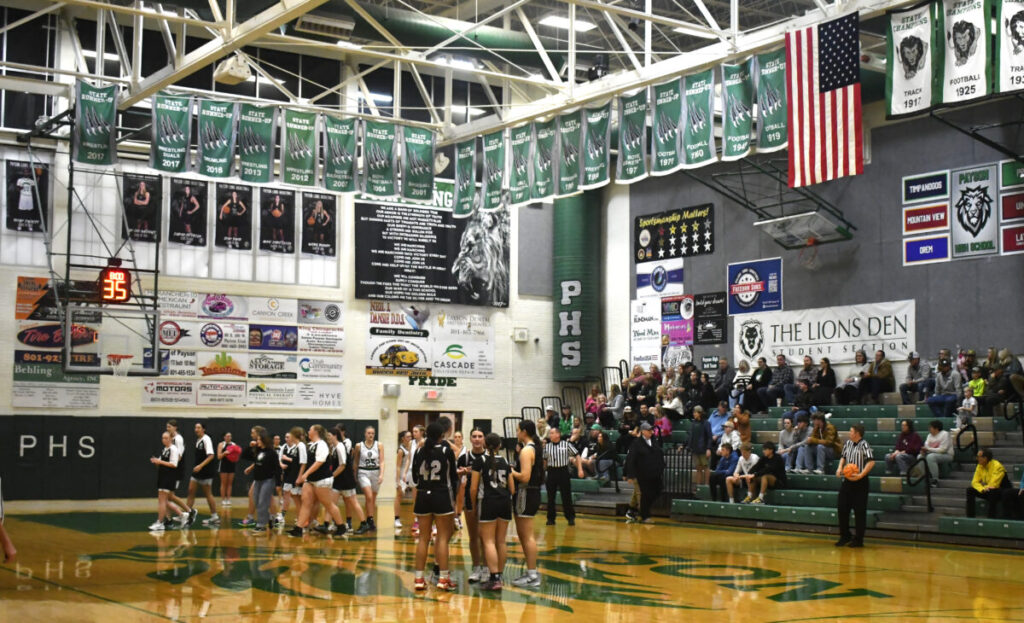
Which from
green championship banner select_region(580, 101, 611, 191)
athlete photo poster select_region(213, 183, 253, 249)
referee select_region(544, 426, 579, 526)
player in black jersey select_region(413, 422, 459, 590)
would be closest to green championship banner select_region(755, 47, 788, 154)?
green championship banner select_region(580, 101, 611, 191)

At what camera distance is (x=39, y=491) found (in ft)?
80.0

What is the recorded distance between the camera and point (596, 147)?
66.9ft

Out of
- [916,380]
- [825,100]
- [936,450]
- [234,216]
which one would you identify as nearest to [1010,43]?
[825,100]

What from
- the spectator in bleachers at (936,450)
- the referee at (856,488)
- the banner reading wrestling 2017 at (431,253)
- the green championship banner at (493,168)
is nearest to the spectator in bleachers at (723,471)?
the spectator in bleachers at (936,450)

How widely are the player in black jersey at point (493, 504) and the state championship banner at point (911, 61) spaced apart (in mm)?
8410

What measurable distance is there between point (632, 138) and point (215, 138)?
733 cm

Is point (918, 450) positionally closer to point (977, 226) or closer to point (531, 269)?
point (977, 226)

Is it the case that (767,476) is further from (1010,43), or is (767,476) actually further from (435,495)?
(435,495)

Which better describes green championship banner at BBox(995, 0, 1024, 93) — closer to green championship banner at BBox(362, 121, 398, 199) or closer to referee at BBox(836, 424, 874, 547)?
referee at BBox(836, 424, 874, 547)

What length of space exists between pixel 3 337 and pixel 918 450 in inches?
725

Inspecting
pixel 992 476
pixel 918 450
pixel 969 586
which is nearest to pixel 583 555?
pixel 969 586

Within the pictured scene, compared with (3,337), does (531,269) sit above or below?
above

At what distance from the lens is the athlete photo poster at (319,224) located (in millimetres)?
27906

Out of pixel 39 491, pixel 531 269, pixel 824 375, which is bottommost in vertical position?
pixel 39 491
